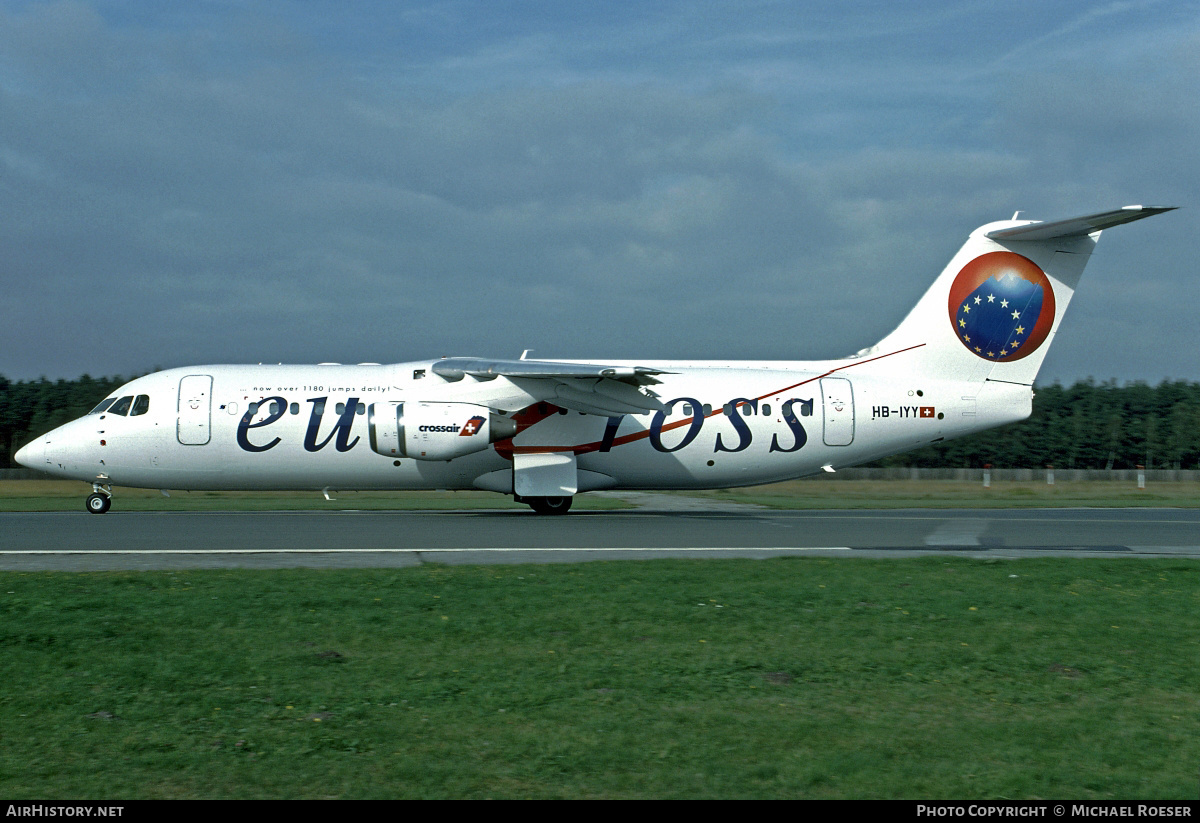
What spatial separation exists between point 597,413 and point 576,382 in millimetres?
1018

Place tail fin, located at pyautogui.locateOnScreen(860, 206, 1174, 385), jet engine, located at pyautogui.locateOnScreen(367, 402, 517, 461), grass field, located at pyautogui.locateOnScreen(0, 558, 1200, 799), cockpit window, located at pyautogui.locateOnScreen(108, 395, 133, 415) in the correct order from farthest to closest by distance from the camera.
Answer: tail fin, located at pyautogui.locateOnScreen(860, 206, 1174, 385), cockpit window, located at pyautogui.locateOnScreen(108, 395, 133, 415), jet engine, located at pyautogui.locateOnScreen(367, 402, 517, 461), grass field, located at pyautogui.locateOnScreen(0, 558, 1200, 799)

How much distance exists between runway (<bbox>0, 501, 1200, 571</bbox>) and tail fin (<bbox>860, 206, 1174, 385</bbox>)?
3.71 metres

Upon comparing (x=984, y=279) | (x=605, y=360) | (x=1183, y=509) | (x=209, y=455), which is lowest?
(x=1183, y=509)

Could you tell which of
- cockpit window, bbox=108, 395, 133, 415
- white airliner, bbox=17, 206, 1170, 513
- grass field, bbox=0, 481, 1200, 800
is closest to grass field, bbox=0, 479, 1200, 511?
white airliner, bbox=17, 206, 1170, 513

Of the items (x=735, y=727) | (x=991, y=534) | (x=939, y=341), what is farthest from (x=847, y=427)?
(x=735, y=727)

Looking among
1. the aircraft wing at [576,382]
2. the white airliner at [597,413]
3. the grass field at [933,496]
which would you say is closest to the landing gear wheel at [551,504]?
the white airliner at [597,413]

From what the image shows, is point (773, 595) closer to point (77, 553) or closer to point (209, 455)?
point (77, 553)

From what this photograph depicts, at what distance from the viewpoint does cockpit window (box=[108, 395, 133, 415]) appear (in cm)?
2444

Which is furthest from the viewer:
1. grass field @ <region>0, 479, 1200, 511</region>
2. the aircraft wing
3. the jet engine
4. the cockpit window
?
grass field @ <region>0, 479, 1200, 511</region>

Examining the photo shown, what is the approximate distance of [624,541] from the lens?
16.8 meters

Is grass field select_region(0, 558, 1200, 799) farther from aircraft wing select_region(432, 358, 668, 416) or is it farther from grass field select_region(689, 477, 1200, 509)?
grass field select_region(689, 477, 1200, 509)

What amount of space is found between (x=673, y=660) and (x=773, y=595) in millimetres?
2907

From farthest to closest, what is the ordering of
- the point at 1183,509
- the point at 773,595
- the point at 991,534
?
the point at 1183,509 → the point at 991,534 → the point at 773,595

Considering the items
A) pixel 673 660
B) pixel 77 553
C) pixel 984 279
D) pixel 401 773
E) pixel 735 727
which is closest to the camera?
pixel 401 773
